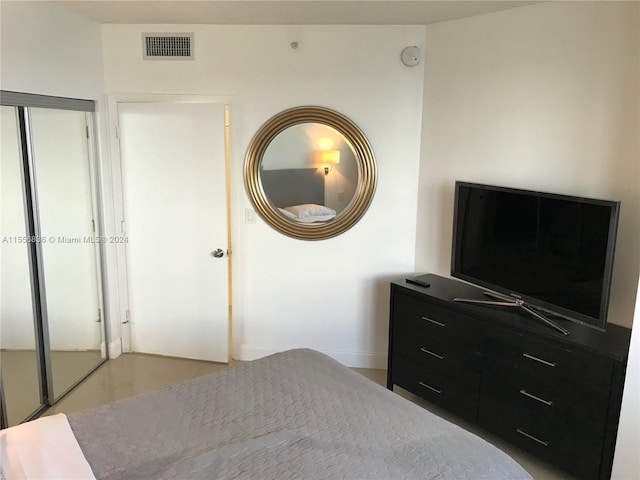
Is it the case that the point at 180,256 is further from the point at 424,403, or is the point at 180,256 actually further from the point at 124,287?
the point at 424,403

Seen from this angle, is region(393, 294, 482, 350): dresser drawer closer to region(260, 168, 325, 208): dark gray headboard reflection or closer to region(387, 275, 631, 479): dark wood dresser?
region(387, 275, 631, 479): dark wood dresser

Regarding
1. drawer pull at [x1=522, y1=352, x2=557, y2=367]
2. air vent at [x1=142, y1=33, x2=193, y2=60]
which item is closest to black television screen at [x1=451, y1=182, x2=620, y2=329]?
drawer pull at [x1=522, y1=352, x2=557, y2=367]

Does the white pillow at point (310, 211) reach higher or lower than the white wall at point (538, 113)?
lower

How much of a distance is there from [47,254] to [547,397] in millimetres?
2985

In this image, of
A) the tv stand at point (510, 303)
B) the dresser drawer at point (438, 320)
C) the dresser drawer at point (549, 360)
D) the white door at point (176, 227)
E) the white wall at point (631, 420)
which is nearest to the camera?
the white wall at point (631, 420)

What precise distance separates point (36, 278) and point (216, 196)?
127cm

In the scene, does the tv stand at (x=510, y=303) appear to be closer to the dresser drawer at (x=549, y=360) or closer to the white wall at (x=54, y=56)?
the dresser drawer at (x=549, y=360)

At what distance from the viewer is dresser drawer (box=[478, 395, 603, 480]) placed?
95.4 inches

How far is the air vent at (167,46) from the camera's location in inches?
142

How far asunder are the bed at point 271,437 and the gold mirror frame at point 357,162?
1.57 meters

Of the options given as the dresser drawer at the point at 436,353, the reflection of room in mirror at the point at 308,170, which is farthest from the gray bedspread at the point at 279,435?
the reflection of room in mirror at the point at 308,170

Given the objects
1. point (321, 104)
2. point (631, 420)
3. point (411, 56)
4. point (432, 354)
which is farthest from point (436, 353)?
point (411, 56)

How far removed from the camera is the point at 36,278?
3152 mm

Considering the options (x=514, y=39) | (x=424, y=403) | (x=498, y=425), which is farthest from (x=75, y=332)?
(x=514, y=39)
